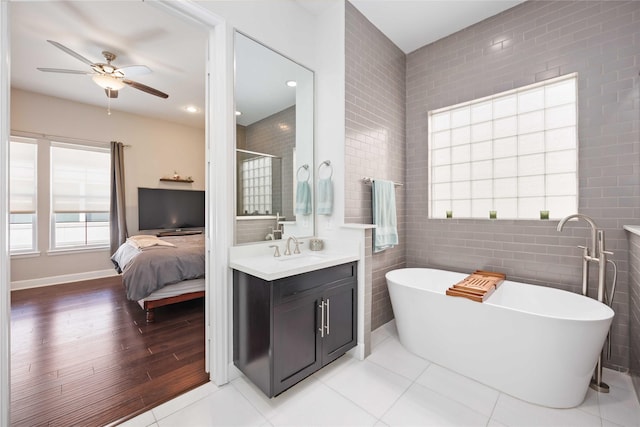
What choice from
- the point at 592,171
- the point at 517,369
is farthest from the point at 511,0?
the point at 517,369

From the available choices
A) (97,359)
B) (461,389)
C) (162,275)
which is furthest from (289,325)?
(162,275)

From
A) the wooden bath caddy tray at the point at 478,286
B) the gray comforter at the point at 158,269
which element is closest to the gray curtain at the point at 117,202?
the gray comforter at the point at 158,269

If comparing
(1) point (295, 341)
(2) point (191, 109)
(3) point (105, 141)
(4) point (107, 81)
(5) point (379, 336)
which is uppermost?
(2) point (191, 109)

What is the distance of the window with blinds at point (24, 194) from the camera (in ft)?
13.5

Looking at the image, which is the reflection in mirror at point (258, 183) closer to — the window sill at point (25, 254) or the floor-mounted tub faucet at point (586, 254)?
the floor-mounted tub faucet at point (586, 254)

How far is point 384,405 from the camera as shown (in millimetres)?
1700

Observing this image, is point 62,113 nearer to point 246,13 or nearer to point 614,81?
point 246,13

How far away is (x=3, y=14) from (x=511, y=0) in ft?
11.7

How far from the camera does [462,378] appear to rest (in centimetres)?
198

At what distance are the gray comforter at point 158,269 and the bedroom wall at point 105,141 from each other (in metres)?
2.51

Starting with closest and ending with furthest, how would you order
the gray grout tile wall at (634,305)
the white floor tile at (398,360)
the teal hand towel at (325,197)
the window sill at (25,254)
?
the gray grout tile wall at (634,305) → the white floor tile at (398,360) → the teal hand towel at (325,197) → the window sill at (25,254)

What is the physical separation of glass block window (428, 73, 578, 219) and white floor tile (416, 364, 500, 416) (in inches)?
62.6

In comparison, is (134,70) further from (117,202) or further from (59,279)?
(59,279)

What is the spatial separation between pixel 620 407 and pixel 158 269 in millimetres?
3957
